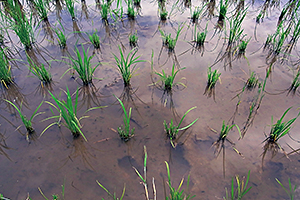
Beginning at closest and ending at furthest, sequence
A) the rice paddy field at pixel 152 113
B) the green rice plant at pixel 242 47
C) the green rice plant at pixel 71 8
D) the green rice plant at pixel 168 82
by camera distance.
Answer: the rice paddy field at pixel 152 113
the green rice plant at pixel 168 82
the green rice plant at pixel 242 47
the green rice plant at pixel 71 8

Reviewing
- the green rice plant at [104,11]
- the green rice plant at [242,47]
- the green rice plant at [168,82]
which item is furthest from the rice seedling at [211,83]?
the green rice plant at [104,11]

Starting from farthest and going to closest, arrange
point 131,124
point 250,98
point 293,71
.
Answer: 1. point 293,71
2. point 250,98
3. point 131,124

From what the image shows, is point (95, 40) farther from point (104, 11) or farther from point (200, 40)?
point (200, 40)

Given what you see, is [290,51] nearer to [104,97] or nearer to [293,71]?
[293,71]

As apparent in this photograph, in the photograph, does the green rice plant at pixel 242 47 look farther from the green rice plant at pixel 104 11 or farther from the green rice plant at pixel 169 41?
the green rice plant at pixel 104 11

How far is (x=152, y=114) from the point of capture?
231 centimetres

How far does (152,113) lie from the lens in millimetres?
2316

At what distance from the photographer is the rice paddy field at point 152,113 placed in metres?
1.77

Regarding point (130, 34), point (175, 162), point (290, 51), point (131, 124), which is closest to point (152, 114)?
point (131, 124)

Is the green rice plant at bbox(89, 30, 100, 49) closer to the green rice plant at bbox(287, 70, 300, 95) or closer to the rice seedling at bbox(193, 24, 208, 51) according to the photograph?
the rice seedling at bbox(193, 24, 208, 51)

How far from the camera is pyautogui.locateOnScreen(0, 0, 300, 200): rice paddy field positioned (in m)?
1.77

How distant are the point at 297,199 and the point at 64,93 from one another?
2386 millimetres

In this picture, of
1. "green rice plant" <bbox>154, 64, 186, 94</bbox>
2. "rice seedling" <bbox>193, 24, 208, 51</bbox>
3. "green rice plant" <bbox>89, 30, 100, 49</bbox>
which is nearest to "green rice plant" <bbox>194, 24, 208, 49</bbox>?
"rice seedling" <bbox>193, 24, 208, 51</bbox>

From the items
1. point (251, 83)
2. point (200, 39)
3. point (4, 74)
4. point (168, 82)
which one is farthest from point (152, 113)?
point (4, 74)
